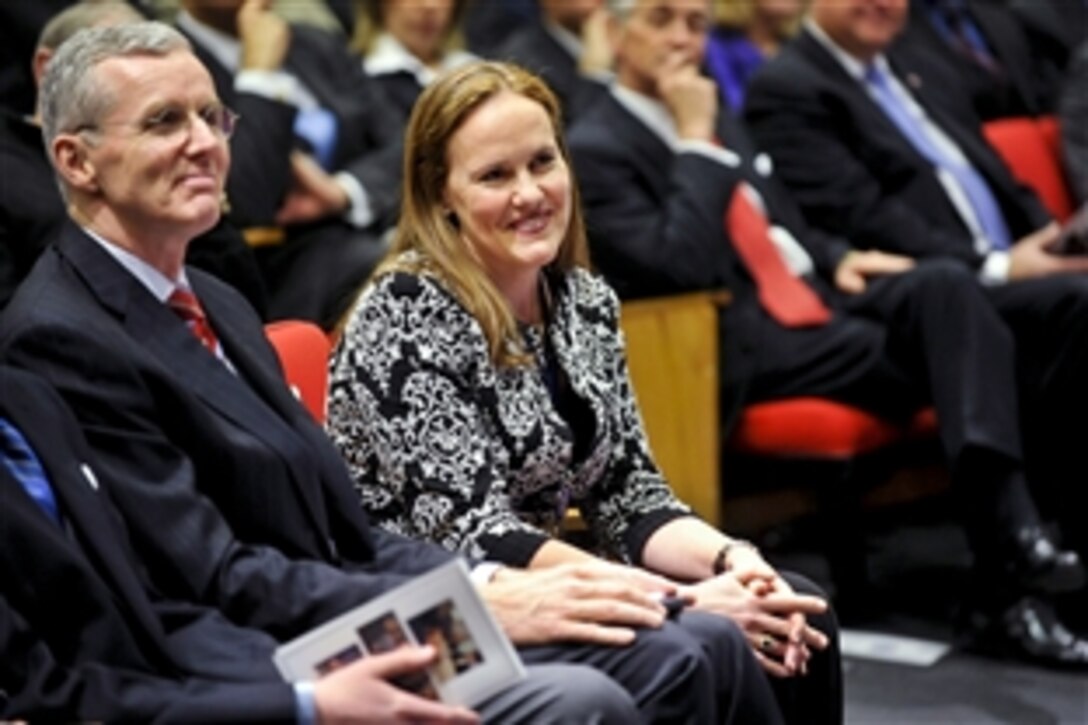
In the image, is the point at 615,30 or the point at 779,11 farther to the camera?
the point at 779,11

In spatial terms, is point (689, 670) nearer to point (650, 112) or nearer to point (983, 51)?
point (650, 112)

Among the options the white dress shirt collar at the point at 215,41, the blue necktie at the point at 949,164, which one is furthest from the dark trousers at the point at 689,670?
the blue necktie at the point at 949,164

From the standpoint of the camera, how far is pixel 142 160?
253 cm

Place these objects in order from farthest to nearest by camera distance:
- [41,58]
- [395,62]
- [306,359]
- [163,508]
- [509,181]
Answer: [395,62] → [41,58] → [306,359] → [509,181] → [163,508]

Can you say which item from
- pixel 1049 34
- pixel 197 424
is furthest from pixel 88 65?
pixel 1049 34

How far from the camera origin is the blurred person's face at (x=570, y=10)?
5.77 metres

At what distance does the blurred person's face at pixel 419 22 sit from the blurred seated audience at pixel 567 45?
0.53 feet

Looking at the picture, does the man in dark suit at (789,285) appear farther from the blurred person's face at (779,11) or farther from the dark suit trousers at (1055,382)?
the blurred person's face at (779,11)

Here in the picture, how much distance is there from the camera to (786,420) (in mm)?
4520

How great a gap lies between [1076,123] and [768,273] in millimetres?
986

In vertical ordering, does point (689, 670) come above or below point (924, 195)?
above

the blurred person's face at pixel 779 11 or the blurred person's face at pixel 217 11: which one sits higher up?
the blurred person's face at pixel 217 11

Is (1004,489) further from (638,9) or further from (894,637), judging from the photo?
(638,9)

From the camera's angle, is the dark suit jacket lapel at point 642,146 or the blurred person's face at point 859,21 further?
the blurred person's face at point 859,21
